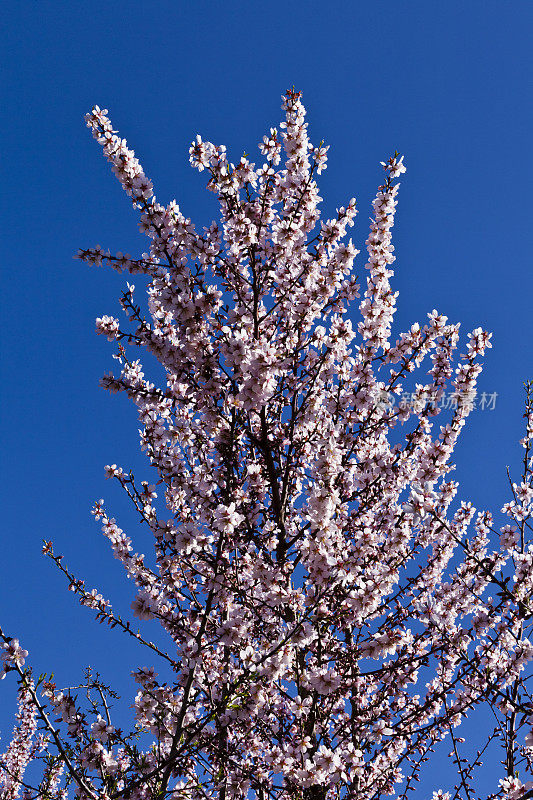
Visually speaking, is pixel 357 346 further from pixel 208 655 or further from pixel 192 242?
pixel 208 655

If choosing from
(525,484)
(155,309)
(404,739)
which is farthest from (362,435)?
(404,739)

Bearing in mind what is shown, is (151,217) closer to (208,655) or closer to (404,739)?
(208,655)

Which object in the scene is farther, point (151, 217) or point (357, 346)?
point (357, 346)

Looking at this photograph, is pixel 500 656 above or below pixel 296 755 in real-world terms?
above

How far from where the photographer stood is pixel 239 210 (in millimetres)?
6684

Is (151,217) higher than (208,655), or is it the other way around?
(151,217)

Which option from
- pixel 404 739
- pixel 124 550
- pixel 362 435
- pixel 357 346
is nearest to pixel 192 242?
pixel 357 346

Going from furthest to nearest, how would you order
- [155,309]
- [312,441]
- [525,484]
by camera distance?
[525,484]
[155,309]
[312,441]

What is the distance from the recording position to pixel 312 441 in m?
7.01

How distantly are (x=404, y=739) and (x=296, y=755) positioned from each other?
283cm

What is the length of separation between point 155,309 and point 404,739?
6752 mm

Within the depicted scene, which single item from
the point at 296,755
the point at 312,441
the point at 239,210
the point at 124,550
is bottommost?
the point at 296,755

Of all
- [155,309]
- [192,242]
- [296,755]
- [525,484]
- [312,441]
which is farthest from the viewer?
[525,484]

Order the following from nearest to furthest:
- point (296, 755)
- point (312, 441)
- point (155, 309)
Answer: point (296, 755), point (312, 441), point (155, 309)
